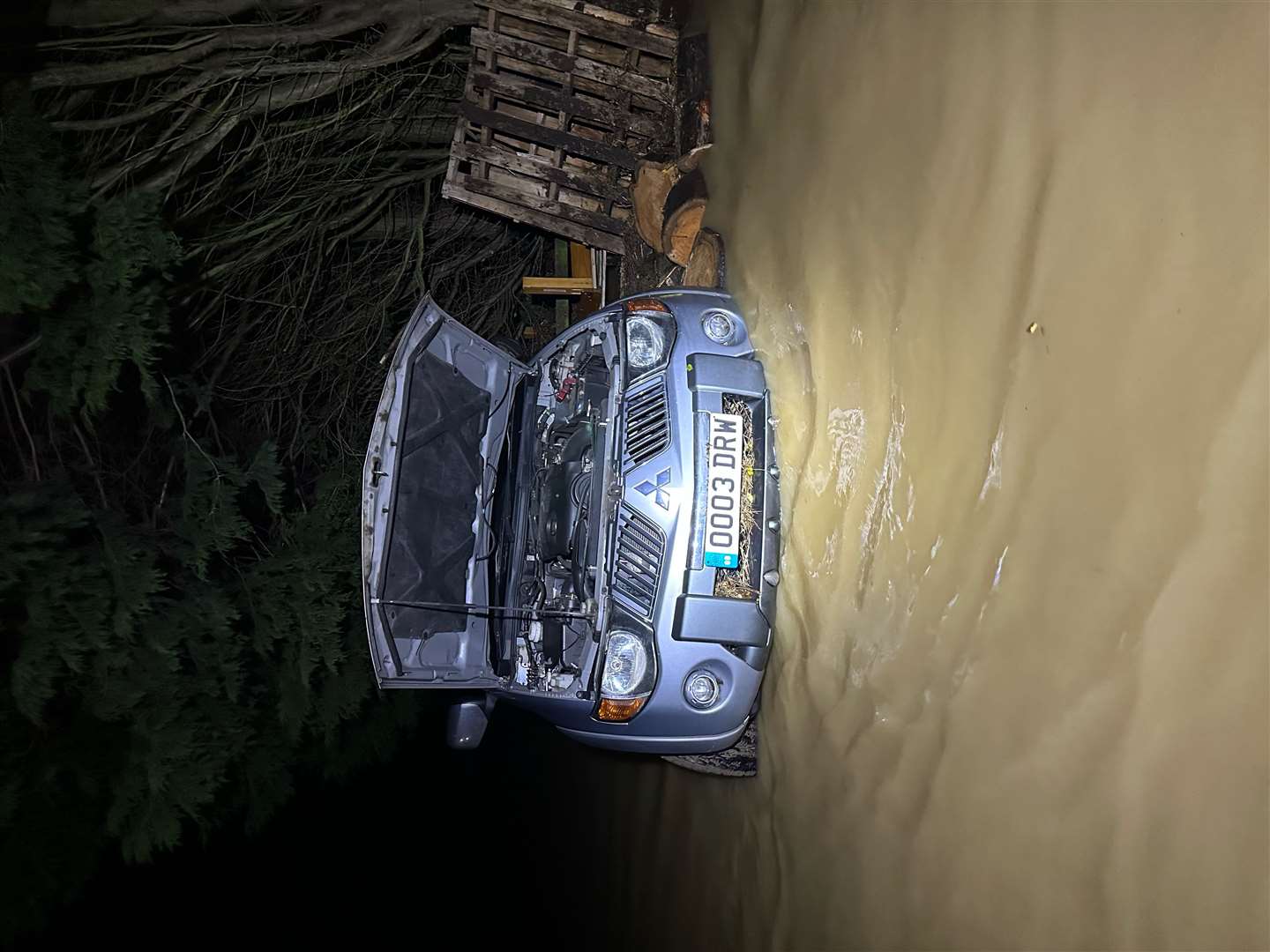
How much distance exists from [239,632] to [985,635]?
583 cm

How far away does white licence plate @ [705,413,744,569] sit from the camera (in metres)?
4.33

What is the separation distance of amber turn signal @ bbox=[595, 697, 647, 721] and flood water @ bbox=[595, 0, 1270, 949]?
0.76 meters

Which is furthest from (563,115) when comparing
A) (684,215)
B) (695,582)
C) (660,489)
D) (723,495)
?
(695,582)

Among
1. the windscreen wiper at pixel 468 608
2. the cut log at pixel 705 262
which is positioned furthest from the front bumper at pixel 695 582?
the cut log at pixel 705 262

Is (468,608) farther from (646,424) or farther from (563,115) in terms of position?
(563,115)

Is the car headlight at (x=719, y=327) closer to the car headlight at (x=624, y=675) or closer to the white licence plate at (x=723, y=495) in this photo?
the white licence plate at (x=723, y=495)

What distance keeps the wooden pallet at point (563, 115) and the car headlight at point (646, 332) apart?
5.80ft

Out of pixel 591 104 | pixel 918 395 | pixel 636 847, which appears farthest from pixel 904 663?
pixel 591 104

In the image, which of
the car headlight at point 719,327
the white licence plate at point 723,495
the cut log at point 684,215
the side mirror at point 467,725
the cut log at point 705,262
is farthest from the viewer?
the cut log at point 684,215

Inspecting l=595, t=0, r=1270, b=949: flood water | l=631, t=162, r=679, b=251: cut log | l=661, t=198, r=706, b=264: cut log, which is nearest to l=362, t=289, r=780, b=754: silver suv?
l=595, t=0, r=1270, b=949: flood water

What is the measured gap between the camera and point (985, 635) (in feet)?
10.4

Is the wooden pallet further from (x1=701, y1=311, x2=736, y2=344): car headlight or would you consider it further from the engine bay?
(x1=701, y1=311, x2=736, y2=344): car headlight

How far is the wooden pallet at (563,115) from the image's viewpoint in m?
5.99

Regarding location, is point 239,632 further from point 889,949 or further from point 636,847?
→ point 889,949
